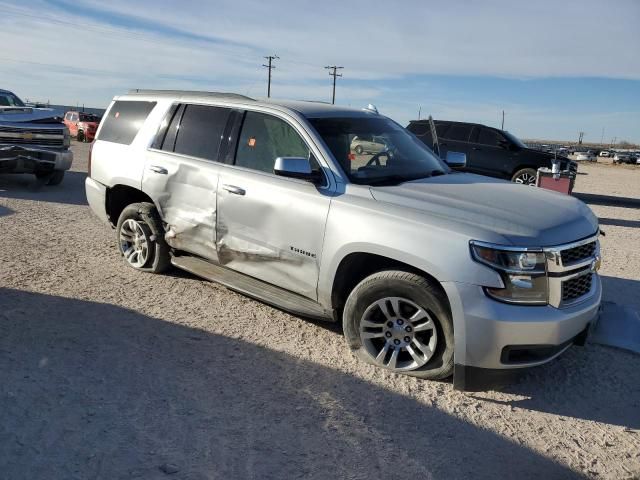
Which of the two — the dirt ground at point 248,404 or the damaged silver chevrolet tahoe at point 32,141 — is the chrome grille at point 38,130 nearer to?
the damaged silver chevrolet tahoe at point 32,141

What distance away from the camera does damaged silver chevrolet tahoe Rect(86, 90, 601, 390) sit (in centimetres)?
362

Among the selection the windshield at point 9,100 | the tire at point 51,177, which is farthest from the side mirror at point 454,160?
the windshield at point 9,100

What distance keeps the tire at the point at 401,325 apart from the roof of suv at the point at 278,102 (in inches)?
65.5

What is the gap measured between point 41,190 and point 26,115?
154 cm

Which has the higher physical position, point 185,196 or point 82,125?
point 82,125

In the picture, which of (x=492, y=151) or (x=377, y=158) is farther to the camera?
(x=492, y=151)

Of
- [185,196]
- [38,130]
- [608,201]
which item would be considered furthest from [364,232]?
[608,201]

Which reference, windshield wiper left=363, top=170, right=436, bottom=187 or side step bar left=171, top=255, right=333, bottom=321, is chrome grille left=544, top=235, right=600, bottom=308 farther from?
side step bar left=171, top=255, right=333, bottom=321

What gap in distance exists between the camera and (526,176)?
14.9 m

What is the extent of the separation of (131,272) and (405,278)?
11.5 ft

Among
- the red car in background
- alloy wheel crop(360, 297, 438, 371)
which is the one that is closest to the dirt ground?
alloy wheel crop(360, 297, 438, 371)

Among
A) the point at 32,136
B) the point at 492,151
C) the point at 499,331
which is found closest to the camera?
the point at 499,331

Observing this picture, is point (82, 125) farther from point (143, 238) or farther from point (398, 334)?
point (398, 334)

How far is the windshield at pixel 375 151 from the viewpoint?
15.1 feet
